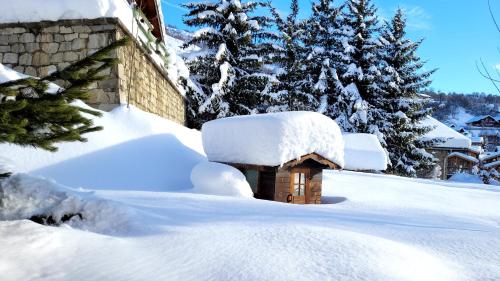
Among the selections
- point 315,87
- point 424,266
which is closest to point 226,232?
point 424,266

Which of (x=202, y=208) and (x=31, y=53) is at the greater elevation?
(x=31, y=53)

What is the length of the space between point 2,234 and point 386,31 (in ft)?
75.9

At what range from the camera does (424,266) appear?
3211 millimetres

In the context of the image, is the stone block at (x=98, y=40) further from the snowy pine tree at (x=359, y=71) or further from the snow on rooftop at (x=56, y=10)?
the snowy pine tree at (x=359, y=71)

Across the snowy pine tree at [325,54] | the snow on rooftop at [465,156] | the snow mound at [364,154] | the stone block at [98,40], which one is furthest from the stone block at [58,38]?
the snow on rooftop at [465,156]

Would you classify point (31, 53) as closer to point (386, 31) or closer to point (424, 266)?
point (424, 266)

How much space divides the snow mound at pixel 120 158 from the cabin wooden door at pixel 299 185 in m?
2.37

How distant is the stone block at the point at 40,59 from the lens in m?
9.44

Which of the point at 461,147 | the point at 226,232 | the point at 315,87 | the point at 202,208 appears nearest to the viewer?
the point at 226,232

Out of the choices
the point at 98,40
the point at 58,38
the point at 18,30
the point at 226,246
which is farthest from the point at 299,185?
the point at 18,30

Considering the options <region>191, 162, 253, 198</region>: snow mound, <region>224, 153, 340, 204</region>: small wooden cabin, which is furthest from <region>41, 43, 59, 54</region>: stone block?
<region>224, 153, 340, 204</region>: small wooden cabin

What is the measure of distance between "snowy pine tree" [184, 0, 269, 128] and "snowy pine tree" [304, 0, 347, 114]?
394 cm

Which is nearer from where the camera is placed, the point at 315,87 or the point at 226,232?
the point at 226,232

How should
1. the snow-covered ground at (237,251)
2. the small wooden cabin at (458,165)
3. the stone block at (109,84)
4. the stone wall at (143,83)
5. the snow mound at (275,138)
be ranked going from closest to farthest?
the snow-covered ground at (237,251) < the snow mound at (275,138) < the stone block at (109,84) < the stone wall at (143,83) < the small wooden cabin at (458,165)
